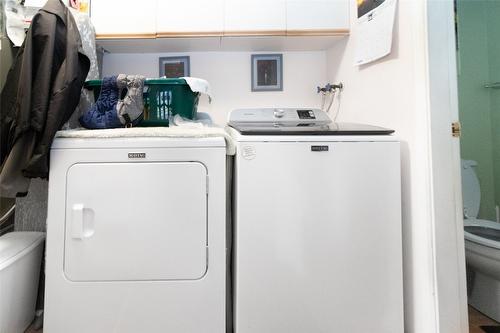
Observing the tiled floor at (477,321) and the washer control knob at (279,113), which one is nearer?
the tiled floor at (477,321)

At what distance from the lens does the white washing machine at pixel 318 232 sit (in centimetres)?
110

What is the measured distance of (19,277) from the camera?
1.18m

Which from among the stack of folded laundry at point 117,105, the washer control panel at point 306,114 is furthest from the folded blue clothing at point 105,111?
the washer control panel at point 306,114

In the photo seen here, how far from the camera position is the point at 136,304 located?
3.63 feet

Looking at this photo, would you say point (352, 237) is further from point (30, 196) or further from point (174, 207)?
point (30, 196)

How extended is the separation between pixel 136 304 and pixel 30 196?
92 centimetres

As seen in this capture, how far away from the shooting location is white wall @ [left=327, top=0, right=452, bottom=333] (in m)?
1.09

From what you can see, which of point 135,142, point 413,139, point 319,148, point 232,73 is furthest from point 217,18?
point 413,139

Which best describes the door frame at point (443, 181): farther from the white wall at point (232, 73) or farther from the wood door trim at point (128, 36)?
the wood door trim at point (128, 36)

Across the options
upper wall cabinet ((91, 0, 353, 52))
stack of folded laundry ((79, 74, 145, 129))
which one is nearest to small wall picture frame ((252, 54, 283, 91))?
upper wall cabinet ((91, 0, 353, 52))

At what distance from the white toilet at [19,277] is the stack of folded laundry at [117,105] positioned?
2.08ft

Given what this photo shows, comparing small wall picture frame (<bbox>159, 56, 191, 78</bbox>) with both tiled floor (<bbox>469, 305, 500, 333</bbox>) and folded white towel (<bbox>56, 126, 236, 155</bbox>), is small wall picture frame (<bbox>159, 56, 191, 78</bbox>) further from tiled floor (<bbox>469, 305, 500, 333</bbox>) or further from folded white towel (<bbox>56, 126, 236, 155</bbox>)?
tiled floor (<bbox>469, 305, 500, 333</bbox>)

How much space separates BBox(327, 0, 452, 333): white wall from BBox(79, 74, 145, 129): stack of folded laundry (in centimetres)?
125

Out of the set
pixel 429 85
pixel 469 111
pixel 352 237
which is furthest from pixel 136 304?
pixel 469 111
